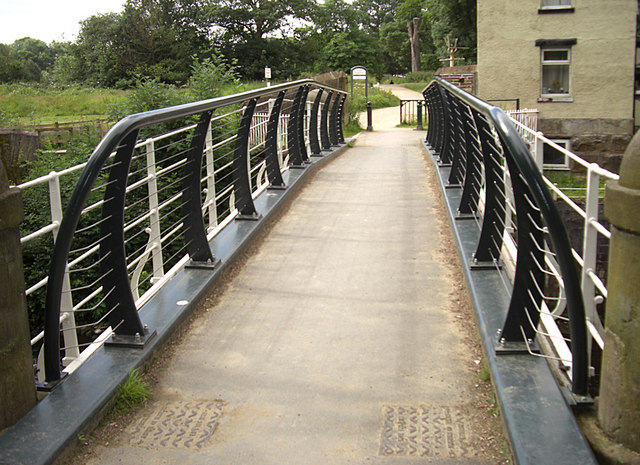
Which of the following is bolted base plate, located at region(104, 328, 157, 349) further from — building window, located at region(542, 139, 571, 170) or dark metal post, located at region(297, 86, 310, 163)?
building window, located at region(542, 139, 571, 170)

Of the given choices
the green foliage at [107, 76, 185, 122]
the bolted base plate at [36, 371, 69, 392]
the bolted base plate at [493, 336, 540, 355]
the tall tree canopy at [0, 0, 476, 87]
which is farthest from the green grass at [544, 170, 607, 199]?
the tall tree canopy at [0, 0, 476, 87]

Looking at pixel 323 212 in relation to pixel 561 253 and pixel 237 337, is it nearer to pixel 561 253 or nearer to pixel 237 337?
pixel 237 337

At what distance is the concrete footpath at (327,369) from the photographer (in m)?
3.35

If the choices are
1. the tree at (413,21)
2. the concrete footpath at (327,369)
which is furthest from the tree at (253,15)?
the concrete footpath at (327,369)

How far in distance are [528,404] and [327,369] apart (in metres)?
1.22

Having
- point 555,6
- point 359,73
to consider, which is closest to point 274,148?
point 555,6

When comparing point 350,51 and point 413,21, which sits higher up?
point 413,21

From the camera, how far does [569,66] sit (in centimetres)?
2673

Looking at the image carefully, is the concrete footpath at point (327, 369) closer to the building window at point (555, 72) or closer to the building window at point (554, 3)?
the building window at point (555, 72)

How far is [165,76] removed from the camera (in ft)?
198

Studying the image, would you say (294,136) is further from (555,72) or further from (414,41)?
(414,41)

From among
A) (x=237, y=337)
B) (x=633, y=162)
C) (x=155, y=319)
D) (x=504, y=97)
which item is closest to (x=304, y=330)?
(x=237, y=337)

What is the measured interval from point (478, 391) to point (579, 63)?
989 inches

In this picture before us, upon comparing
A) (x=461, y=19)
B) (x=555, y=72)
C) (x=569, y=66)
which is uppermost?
(x=461, y=19)
